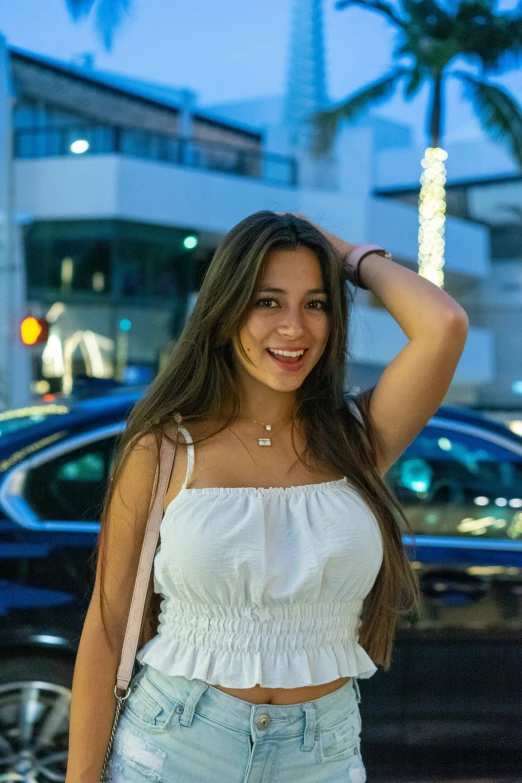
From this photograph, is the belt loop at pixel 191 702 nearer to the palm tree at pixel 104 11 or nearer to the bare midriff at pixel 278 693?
the bare midriff at pixel 278 693

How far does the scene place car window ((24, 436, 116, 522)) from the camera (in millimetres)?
3699

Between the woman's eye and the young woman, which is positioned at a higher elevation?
the woman's eye

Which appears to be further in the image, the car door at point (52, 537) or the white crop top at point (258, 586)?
the car door at point (52, 537)

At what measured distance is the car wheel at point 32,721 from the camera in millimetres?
3516

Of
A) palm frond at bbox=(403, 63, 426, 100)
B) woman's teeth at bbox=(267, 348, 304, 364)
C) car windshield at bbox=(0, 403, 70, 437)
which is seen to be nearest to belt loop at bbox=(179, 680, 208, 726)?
woman's teeth at bbox=(267, 348, 304, 364)

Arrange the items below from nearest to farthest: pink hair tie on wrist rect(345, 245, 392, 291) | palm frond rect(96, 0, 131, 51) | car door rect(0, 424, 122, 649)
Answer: pink hair tie on wrist rect(345, 245, 392, 291) → car door rect(0, 424, 122, 649) → palm frond rect(96, 0, 131, 51)

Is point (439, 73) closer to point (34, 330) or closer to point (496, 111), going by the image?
point (496, 111)

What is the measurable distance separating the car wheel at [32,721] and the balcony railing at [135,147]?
20677mm

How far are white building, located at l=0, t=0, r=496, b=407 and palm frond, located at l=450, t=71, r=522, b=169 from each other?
13.8ft

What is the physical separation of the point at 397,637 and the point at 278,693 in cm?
161

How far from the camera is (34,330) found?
12.8 meters

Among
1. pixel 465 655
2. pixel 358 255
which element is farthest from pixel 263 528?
pixel 465 655

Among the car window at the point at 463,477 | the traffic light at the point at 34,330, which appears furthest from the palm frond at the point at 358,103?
the car window at the point at 463,477

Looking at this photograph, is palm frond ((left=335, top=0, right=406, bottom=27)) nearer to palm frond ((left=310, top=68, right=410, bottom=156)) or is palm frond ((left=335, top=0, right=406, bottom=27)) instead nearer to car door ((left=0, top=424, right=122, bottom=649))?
palm frond ((left=310, top=68, right=410, bottom=156))
